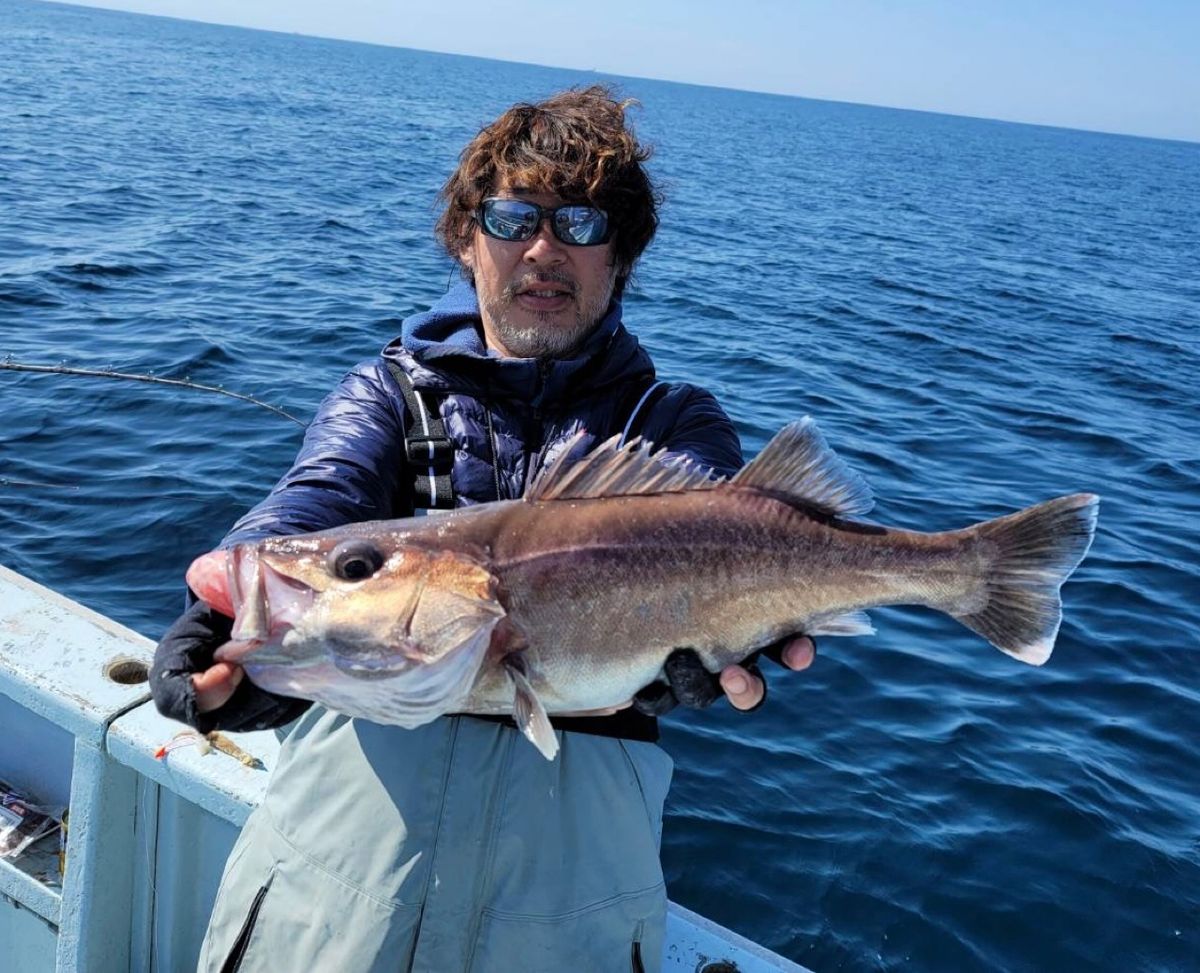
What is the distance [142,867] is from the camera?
4059 millimetres

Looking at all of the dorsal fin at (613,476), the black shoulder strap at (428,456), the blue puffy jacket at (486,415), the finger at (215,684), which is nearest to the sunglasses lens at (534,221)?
the blue puffy jacket at (486,415)

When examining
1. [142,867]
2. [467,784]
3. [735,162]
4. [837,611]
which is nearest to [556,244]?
[837,611]

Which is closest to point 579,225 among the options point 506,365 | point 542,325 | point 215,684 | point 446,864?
point 542,325

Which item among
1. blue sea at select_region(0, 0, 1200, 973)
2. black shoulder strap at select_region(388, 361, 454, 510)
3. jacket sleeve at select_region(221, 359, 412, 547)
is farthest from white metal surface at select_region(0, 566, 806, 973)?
blue sea at select_region(0, 0, 1200, 973)

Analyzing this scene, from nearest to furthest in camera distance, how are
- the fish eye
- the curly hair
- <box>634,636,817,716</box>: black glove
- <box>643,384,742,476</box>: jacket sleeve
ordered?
the fish eye → <box>634,636,817,716</box>: black glove → <box>643,384,742,476</box>: jacket sleeve → the curly hair

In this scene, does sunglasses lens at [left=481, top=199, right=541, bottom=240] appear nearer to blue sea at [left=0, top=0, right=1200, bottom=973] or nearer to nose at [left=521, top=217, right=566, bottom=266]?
nose at [left=521, top=217, right=566, bottom=266]

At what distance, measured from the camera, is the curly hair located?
401cm

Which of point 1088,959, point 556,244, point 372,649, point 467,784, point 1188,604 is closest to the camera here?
point 372,649

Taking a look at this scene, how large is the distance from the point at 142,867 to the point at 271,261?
55.1ft

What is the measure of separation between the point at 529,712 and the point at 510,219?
196 cm

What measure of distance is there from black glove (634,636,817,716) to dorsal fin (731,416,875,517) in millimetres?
412

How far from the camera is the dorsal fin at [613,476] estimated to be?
3.01m

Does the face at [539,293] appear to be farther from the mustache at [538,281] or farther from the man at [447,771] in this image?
the man at [447,771]

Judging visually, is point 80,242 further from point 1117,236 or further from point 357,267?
point 1117,236
